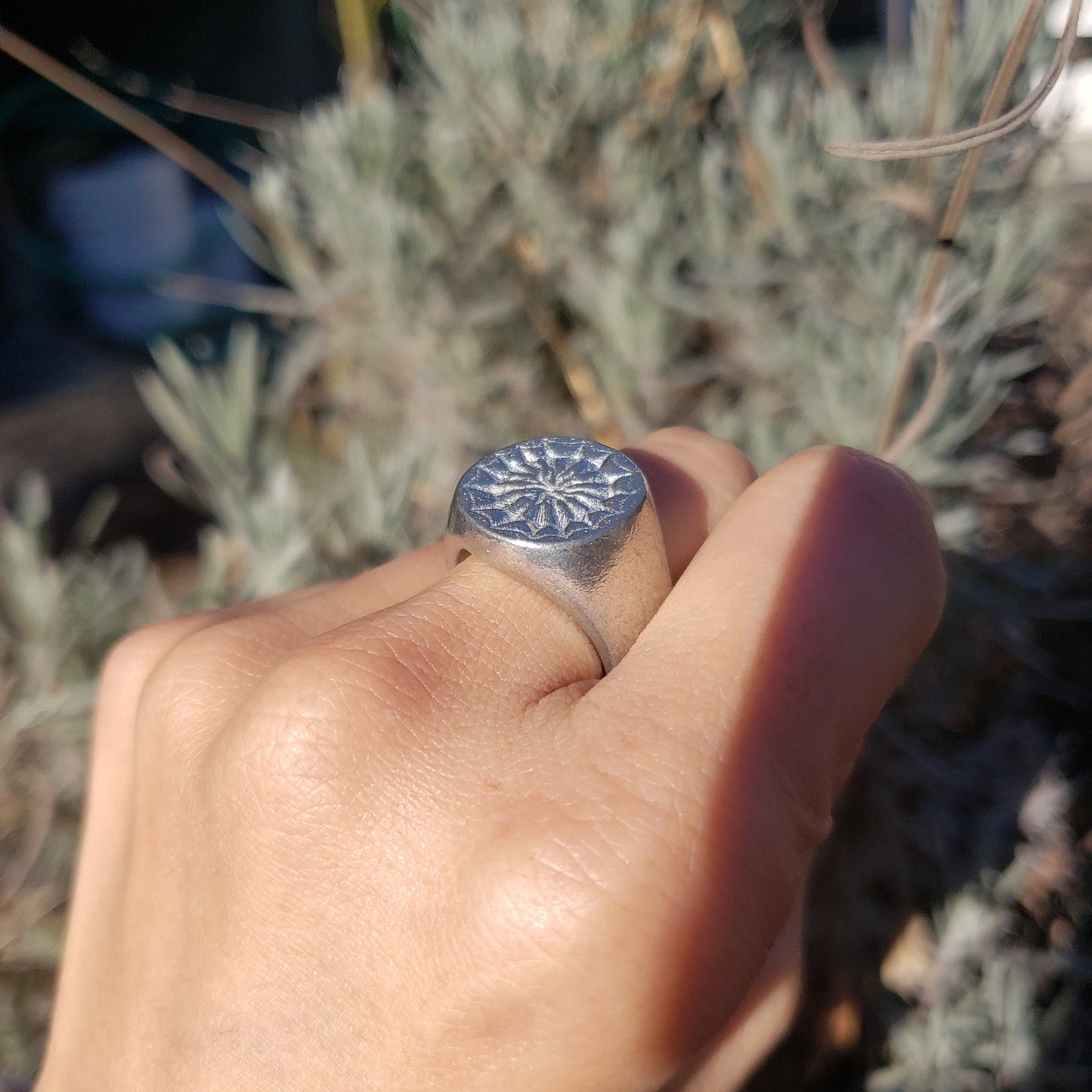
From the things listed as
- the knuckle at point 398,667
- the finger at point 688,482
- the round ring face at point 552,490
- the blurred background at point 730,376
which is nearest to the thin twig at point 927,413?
the blurred background at point 730,376

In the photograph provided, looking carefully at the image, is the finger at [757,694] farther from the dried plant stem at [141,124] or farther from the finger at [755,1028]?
the dried plant stem at [141,124]

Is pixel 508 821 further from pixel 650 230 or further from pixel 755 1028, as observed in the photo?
pixel 650 230

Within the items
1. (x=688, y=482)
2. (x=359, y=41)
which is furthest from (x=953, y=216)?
(x=359, y=41)

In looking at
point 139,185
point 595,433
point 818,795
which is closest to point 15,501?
point 139,185

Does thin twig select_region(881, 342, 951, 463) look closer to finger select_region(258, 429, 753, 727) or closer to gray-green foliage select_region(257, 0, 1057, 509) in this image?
gray-green foliage select_region(257, 0, 1057, 509)

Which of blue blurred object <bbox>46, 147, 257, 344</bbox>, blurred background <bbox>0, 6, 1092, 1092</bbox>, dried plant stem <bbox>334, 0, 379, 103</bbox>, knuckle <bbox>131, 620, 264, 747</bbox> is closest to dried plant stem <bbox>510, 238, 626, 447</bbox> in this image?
blurred background <bbox>0, 6, 1092, 1092</bbox>

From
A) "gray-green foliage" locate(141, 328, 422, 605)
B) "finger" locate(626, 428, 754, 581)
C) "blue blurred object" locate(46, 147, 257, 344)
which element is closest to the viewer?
"finger" locate(626, 428, 754, 581)

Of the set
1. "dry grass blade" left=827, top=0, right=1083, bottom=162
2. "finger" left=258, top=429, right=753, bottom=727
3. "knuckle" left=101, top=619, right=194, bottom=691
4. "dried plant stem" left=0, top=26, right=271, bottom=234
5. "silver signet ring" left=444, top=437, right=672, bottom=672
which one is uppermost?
"dry grass blade" left=827, top=0, right=1083, bottom=162

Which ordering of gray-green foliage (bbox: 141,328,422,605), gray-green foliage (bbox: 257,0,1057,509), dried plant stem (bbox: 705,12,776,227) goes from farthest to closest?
dried plant stem (bbox: 705,12,776,227) → gray-green foliage (bbox: 257,0,1057,509) → gray-green foliage (bbox: 141,328,422,605)

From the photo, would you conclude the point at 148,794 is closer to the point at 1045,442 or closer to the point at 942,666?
the point at 942,666
